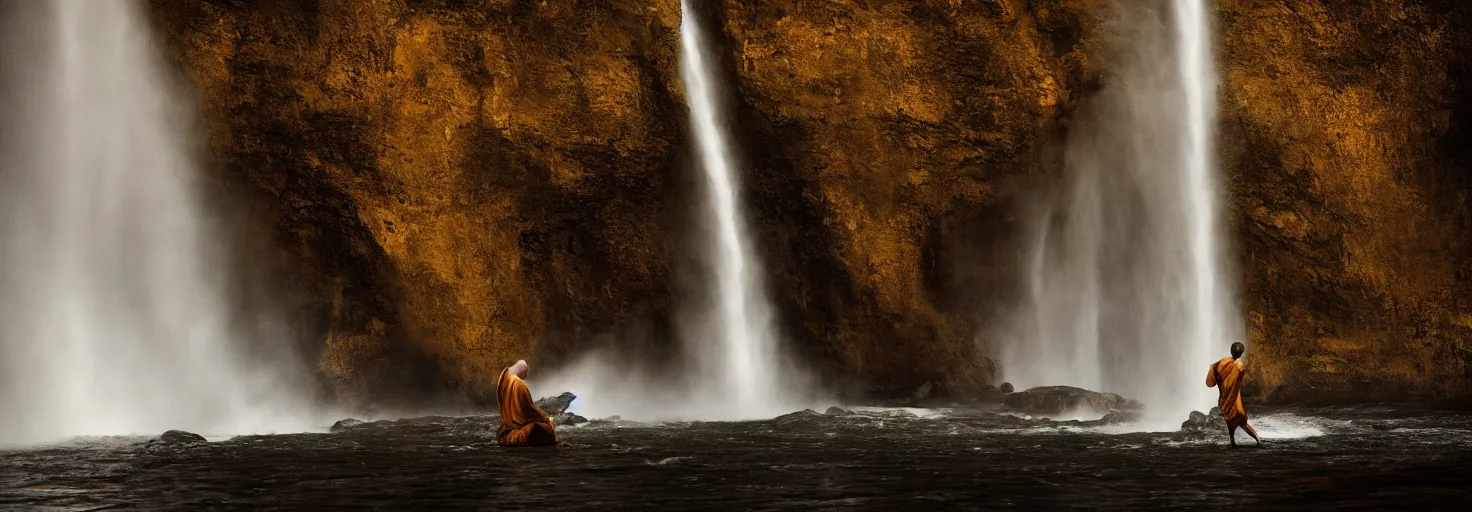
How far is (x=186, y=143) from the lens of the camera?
86.7 feet

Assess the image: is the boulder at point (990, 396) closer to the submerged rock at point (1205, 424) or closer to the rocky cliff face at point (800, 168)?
the rocky cliff face at point (800, 168)

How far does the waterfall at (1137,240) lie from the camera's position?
27938mm

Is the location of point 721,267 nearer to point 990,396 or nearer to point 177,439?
point 990,396

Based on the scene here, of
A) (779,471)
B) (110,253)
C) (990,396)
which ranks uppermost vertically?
(110,253)

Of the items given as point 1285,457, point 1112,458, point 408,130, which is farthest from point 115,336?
point 1285,457

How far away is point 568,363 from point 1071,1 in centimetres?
1314

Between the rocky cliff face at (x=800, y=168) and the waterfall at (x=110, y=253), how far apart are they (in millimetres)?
1115

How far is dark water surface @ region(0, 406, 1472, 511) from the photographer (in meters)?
10.8

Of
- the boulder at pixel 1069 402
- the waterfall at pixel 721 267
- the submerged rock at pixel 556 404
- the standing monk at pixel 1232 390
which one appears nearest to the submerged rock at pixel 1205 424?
the standing monk at pixel 1232 390

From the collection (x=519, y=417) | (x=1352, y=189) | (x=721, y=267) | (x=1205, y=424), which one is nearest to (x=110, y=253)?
(x=721, y=267)

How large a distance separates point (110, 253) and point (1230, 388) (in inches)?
765

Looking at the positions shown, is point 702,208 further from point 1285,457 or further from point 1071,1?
point 1285,457

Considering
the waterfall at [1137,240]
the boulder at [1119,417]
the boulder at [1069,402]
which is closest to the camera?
the boulder at [1119,417]

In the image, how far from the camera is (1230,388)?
15.7 metres
